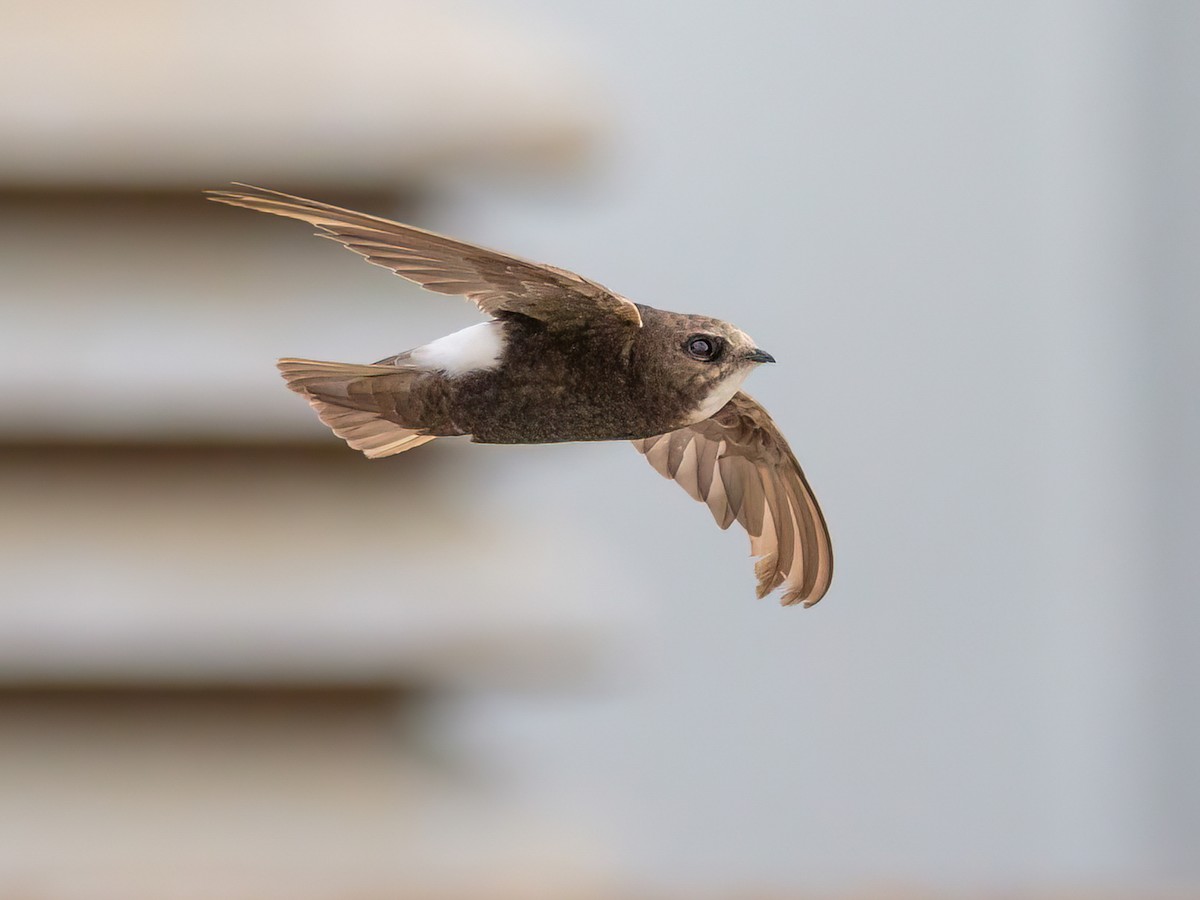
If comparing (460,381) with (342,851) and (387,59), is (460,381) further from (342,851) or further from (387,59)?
(342,851)

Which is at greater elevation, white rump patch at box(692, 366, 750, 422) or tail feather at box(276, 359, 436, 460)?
tail feather at box(276, 359, 436, 460)

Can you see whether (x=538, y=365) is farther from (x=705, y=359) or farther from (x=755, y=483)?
(x=755, y=483)

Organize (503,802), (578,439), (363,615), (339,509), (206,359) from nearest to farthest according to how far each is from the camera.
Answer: (578,439) → (206,359) → (339,509) → (363,615) → (503,802)

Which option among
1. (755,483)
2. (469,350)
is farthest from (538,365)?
(755,483)

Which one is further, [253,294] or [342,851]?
[342,851]

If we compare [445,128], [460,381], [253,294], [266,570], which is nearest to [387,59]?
[445,128]
